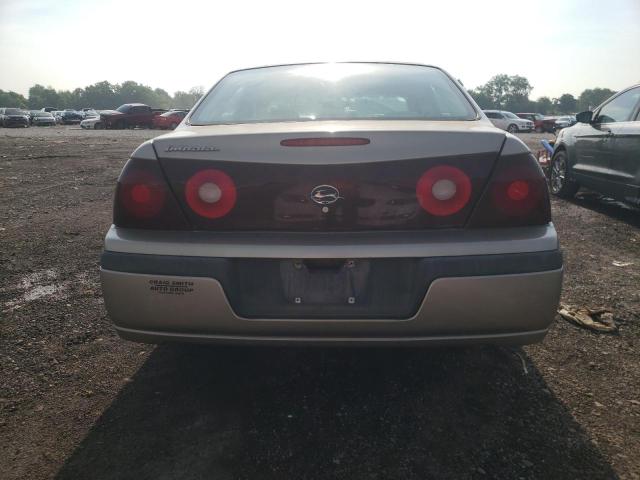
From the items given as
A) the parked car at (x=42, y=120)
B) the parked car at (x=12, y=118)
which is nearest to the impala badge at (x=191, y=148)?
the parked car at (x=12, y=118)

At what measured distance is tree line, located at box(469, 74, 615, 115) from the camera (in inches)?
4385

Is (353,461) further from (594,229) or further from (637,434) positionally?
(594,229)

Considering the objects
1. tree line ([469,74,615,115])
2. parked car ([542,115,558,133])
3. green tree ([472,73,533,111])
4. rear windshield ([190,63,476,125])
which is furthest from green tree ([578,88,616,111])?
rear windshield ([190,63,476,125])

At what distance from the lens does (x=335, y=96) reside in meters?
2.46

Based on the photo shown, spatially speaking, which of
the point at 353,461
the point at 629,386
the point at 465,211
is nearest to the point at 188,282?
the point at 353,461

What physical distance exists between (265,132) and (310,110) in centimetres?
56

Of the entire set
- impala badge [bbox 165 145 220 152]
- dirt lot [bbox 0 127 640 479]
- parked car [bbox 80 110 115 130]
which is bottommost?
dirt lot [bbox 0 127 640 479]

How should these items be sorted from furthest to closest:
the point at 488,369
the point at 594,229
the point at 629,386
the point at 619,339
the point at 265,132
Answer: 1. the point at 594,229
2. the point at 619,339
3. the point at 488,369
4. the point at 629,386
5. the point at 265,132

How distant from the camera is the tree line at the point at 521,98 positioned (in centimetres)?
11138

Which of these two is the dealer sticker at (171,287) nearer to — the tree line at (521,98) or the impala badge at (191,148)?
the impala badge at (191,148)

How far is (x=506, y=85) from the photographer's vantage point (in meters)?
127

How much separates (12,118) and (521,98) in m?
117

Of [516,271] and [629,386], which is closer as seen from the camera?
[516,271]

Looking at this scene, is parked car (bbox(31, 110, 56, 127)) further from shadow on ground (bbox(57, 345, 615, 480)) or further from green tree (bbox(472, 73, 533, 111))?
green tree (bbox(472, 73, 533, 111))
